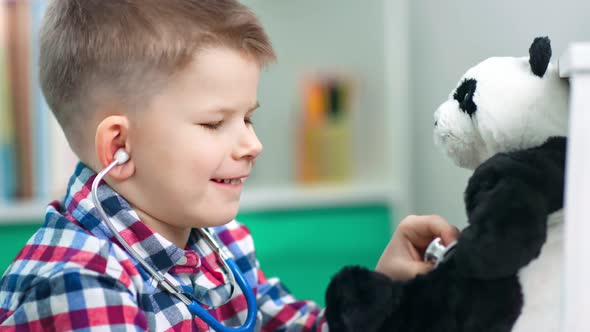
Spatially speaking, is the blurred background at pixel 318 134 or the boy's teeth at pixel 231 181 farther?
the blurred background at pixel 318 134

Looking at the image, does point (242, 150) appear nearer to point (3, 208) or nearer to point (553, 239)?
point (553, 239)

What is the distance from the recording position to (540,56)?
2.17 feet

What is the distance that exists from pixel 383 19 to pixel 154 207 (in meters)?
1.52

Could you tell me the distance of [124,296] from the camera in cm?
71

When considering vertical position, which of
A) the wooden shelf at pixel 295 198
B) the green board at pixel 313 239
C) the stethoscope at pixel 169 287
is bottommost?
the green board at pixel 313 239

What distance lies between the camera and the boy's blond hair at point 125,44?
2.56 feet

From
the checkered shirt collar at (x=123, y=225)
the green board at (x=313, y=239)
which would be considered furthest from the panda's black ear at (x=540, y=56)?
the green board at (x=313, y=239)

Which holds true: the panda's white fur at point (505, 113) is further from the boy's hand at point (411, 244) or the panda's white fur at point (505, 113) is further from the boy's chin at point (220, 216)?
the boy's chin at point (220, 216)

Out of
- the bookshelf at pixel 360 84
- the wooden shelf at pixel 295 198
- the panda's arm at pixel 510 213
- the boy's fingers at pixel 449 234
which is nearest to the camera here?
the panda's arm at pixel 510 213

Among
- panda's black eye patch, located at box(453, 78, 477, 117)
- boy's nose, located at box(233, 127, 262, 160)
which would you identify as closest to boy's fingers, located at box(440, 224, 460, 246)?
panda's black eye patch, located at box(453, 78, 477, 117)

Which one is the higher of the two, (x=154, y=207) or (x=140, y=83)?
(x=140, y=83)

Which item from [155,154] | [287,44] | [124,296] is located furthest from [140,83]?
[287,44]

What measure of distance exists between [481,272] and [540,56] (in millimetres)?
213

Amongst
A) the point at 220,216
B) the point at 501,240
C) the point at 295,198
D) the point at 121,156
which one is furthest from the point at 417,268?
the point at 295,198
